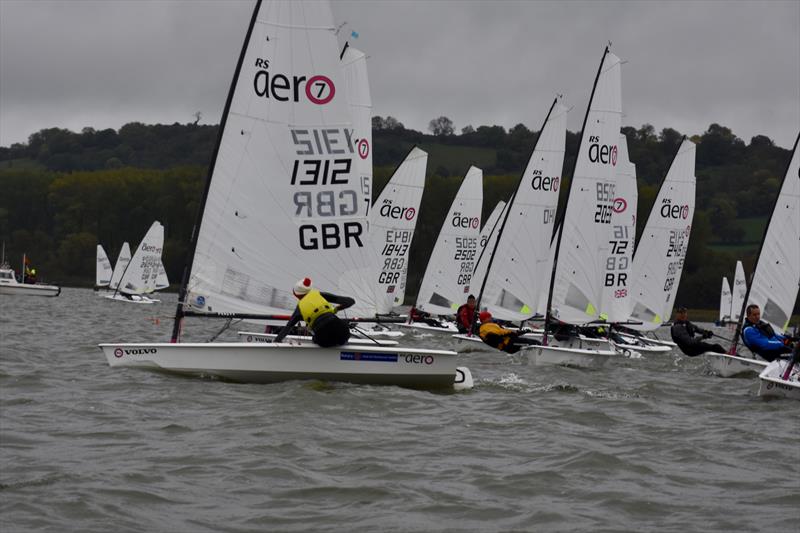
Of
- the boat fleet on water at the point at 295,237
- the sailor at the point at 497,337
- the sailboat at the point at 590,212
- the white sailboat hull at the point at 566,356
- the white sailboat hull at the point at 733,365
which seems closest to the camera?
the boat fleet on water at the point at 295,237

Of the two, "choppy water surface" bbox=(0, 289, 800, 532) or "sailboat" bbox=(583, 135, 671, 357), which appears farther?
"sailboat" bbox=(583, 135, 671, 357)

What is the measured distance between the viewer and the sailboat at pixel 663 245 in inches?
1124

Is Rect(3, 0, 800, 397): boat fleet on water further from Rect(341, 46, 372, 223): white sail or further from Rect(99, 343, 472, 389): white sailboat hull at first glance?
Rect(341, 46, 372, 223): white sail

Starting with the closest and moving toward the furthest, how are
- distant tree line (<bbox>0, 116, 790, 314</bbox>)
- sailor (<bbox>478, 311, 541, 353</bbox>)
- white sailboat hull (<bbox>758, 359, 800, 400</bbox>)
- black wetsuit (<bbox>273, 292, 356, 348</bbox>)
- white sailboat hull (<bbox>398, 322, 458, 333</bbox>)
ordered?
black wetsuit (<bbox>273, 292, 356, 348</bbox>), white sailboat hull (<bbox>758, 359, 800, 400</bbox>), sailor (<bbox>478, 311, 541, 353</bbox>), white sailboat hull (<bbox>398, 322, 458, 333</bbox>), distant tree line (<bbox>0, 116, 790, 314</bbox>)

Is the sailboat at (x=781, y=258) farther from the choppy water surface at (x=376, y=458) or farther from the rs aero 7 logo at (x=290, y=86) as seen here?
the rs aero 7 logo at (x=290, y=86)

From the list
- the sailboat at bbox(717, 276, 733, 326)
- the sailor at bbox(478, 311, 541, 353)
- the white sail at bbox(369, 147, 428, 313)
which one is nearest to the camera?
the sailor at bbox(478, 311, 541, 353)

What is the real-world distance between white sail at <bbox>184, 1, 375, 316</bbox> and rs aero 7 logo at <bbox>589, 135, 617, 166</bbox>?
8.98 meters

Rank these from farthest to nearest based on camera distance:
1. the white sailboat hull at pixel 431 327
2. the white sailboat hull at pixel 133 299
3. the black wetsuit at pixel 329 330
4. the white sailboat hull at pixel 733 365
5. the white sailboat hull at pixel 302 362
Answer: the white sailboat hull at pixel 133 299 → the white sailboat hull at pixel 431 327 → the white sailboat hull at pixel 733 365 → the white sailboat hull at pixel 302 362 → the black wetsuit at pixel 329 330

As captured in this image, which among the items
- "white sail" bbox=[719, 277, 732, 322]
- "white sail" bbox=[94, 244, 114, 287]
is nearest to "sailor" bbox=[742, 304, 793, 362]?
"white sail" bbox=[719, 277, 732, 322]

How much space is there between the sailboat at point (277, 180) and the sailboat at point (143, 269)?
122 ft

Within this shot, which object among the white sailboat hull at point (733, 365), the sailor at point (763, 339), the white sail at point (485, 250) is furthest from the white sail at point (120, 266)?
the sailor at point (763, 339)

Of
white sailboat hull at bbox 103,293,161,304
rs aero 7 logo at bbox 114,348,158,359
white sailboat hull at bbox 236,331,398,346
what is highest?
white sailboat hull at bbox 236,331,398,346

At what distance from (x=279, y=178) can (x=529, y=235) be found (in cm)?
1089

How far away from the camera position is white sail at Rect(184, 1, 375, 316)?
1350cm
